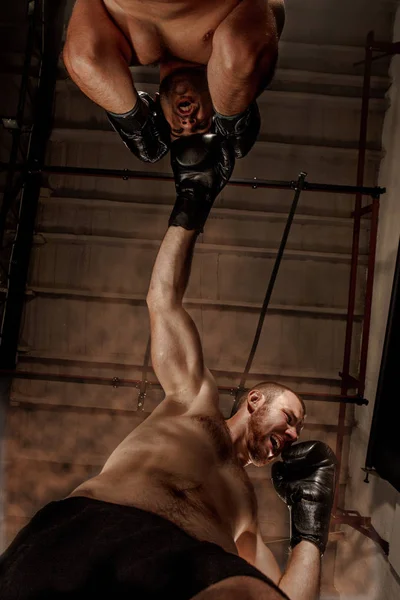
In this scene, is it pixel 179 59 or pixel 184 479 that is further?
pixel 184 479

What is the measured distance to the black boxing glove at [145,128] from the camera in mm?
1565

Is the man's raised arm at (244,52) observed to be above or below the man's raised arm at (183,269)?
above

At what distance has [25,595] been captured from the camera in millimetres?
1162

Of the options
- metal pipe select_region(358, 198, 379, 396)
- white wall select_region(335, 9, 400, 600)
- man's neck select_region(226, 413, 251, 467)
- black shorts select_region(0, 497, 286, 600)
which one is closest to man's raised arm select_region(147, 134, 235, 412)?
man's neck select_region(226, 413, 251, 467)

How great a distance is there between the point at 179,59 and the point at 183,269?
2.01 feet

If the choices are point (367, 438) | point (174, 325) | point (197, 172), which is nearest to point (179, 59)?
point (197, 172)

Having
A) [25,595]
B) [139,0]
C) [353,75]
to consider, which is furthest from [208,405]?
[353,75]

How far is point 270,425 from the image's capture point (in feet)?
6.18

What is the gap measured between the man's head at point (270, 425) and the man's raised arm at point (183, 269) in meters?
0.14

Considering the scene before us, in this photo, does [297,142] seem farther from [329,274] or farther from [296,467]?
[296,467]

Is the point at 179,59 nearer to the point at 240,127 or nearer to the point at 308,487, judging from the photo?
the point at 240,127

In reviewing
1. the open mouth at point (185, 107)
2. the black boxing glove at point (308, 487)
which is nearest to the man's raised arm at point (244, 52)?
the open mouth at point (185, 107)

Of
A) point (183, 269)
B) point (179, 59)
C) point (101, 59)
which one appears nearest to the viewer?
point (101, 59)

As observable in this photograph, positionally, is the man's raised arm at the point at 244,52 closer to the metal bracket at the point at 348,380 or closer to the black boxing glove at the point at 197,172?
the black boxing glove at the point at 197,172
